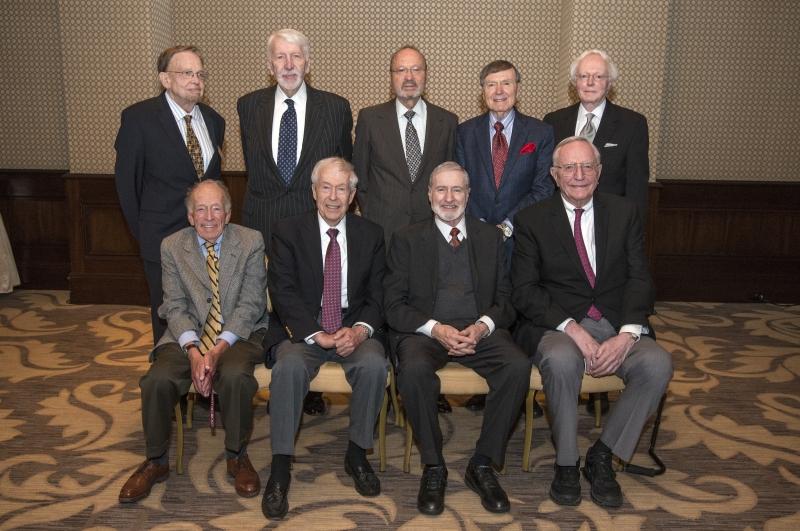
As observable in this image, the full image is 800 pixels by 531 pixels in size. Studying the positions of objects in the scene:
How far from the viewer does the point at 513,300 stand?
3301mm

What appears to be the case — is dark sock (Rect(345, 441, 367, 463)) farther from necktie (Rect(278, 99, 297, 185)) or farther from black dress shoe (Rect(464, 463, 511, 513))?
necktie (Rect(278, 99, 297, 185))

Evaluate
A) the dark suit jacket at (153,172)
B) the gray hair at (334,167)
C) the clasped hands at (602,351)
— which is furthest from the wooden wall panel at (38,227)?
the clasped hands at (602,351)

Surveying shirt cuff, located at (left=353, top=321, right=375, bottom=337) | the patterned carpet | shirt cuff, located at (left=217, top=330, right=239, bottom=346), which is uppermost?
shirt cuff, located at (left=353, top=321, right=375, bottom=337)

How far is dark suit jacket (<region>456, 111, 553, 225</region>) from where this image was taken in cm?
368

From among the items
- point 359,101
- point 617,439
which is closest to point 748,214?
point 359,101

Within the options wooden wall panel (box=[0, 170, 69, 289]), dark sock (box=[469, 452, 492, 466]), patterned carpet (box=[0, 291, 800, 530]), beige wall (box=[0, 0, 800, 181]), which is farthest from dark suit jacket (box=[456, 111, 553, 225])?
wooden wall panel (box=[0, 170, 69, 289])

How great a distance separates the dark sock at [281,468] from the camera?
292 centimetres

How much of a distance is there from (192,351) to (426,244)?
115cm

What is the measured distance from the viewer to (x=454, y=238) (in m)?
3.30

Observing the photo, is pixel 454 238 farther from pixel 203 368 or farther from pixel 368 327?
pixel 203 368

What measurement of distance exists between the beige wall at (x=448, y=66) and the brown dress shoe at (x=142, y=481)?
344cm

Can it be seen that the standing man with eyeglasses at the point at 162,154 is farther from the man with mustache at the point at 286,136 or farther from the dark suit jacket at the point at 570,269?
the dark suit jacket at the point at 570,269

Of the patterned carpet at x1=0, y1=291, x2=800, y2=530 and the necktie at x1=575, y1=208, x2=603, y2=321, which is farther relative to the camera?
the necktie at x1=575, y1=208, x2=603, y2=321

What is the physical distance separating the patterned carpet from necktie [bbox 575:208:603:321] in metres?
0.74
